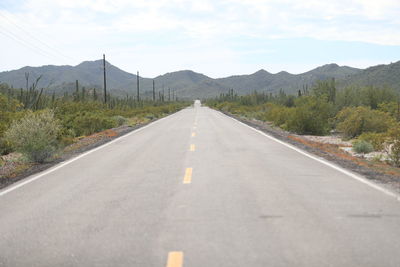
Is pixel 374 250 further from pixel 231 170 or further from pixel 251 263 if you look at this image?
pixel 231 170

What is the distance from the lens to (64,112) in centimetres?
2888

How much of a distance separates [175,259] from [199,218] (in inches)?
62.7

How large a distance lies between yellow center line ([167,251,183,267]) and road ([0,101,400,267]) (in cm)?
1

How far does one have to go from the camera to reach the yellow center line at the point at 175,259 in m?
4.40

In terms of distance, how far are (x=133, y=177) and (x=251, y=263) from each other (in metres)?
5.64

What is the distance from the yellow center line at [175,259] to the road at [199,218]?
0.03ft

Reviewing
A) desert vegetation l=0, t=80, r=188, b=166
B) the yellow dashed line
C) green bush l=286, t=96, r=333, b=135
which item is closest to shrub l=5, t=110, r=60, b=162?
desert vegetation l=0, t=80, r=188, b=166

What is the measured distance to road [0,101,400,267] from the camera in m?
4.66

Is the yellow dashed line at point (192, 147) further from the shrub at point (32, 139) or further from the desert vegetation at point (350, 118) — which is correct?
the desert vegetation at point (350, 118)

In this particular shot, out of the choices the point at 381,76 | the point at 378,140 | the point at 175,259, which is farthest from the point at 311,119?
the point at 381,76

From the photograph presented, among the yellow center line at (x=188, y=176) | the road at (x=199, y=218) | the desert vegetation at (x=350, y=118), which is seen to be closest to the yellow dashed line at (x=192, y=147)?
the road at (x=199, y=218)

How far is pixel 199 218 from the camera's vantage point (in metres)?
6.11

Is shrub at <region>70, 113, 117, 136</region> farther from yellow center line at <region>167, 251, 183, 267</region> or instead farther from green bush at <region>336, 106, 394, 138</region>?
yellow center line at <region>167, 251, 183, 267</region>

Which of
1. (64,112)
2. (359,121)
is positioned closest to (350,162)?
(359,121)
